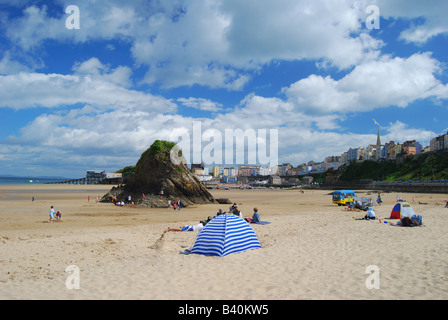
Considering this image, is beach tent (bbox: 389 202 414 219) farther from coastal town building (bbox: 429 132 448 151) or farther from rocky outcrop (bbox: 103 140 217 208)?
coastal town building (bbox: 429 132 448 151)

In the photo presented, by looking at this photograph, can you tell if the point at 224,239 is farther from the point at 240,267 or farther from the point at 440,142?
the point at 440,142

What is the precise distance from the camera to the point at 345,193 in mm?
34469

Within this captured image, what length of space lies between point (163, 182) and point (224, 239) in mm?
26729

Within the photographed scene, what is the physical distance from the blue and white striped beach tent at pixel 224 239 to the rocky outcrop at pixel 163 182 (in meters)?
24.1

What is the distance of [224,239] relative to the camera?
1005cm

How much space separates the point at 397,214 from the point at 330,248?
389 inches

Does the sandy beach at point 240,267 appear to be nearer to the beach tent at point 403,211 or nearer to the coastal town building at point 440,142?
the beach tent at point 403,211

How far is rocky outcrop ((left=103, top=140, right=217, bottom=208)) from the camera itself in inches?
1394

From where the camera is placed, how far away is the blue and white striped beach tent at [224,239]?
1000 cm

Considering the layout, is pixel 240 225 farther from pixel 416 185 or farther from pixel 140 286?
pixel 416 185

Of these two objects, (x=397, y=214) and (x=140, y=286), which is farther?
(x=397, y=214)

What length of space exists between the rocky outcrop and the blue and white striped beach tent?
79.1 ft

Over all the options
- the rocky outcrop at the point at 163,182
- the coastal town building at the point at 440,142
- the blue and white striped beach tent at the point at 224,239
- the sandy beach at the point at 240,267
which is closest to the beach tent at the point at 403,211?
the sandy beach at the point at 240,267
